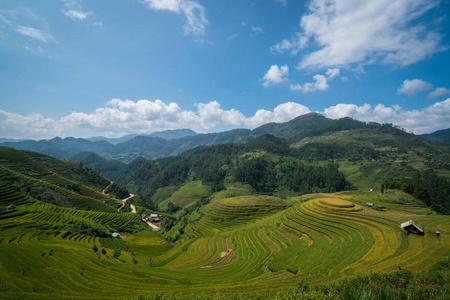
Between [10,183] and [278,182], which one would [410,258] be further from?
[278,182]

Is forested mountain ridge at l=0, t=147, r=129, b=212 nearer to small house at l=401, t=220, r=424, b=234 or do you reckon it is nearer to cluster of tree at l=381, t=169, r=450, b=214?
small house at l=401, t=220, r=424, b=234

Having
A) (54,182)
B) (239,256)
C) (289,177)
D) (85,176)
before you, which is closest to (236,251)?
(239,256)

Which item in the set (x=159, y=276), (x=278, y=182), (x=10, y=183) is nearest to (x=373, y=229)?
(x=159, y=276)

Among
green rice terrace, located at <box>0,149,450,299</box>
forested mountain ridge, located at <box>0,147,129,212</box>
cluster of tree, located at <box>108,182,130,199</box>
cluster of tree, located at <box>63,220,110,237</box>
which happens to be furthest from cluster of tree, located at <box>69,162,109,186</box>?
cluster of tree, located at <box>63,220,110,237</box>

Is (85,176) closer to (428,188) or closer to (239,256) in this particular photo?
(239,256)

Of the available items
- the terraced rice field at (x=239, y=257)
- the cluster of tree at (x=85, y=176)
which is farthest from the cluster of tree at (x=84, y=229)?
the cluster of tree at (x=85, y=176)

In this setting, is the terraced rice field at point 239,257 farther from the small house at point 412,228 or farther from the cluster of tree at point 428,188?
the cluster of tree at point 428,188
